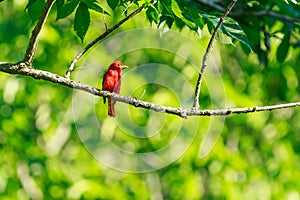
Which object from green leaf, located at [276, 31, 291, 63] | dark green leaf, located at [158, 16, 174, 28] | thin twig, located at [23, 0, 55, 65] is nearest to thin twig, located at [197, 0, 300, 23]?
green leaf, located at [276, 31, 291, 63]

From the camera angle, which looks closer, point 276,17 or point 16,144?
point 276,17

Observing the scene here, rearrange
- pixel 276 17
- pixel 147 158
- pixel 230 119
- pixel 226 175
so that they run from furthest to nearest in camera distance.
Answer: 1. pixel 230 119
2. pixel 147 158
3. pixel 226 175
4. pixel 276 17

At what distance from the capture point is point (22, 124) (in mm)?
8414

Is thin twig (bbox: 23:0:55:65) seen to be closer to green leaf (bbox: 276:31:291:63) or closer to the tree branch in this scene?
the tree branch

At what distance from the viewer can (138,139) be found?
333 inches

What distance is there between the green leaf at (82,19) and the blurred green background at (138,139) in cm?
348

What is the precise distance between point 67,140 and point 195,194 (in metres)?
2.19

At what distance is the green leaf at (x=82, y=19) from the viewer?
3053mm

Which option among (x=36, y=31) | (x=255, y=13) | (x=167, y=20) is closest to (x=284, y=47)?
(x=255, y=13)

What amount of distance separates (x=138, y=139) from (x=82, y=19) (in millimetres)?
5453

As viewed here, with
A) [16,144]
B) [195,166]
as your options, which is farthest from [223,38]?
[16,144]

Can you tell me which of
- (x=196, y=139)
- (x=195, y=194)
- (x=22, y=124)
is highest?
(x=22, y=124)

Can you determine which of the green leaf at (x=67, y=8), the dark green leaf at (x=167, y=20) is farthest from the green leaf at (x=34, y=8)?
the dark green leaf at (x=167, y=20)

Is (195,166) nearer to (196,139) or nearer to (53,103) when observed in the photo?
(196,139)
